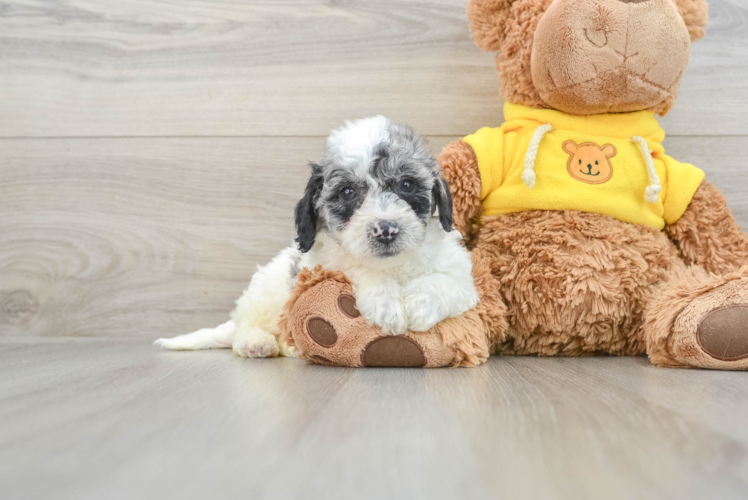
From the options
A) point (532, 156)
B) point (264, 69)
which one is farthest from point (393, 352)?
point (264, 69)

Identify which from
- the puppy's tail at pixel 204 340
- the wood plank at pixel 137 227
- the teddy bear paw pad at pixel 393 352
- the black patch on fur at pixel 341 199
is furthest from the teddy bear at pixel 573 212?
the wood plank at pixel 137 227

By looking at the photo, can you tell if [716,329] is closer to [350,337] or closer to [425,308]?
[425,308]

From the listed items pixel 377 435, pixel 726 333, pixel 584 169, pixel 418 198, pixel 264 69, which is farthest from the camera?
pixel 264 69

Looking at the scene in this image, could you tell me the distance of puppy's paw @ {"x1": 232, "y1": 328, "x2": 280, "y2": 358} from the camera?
1.62m

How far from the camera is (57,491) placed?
0.63 metres

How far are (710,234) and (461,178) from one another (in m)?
0.70

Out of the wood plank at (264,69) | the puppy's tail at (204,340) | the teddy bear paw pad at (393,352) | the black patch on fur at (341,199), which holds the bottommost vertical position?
the puppy's tail at (204,340)

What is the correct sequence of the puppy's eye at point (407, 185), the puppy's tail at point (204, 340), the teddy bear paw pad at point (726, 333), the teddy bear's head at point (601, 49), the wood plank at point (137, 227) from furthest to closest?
1. the wood plank at point (137, 227)
2. the puppy's tail at point (204, 340)
3. the teddy bear's head at point (601, 49)
4. the puppy's eye at point (407, 185)
5. the teddy bear paw pad at point (726, 333)

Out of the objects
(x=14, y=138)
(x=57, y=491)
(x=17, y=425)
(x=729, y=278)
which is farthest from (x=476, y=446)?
(x=14, y=138)

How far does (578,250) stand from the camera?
154cm

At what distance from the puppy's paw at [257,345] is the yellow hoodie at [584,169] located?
27.6 inches

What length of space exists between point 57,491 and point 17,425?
314 millimetres

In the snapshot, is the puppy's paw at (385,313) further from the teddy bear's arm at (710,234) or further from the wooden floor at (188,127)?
the teddy bear's arm at (710,234)

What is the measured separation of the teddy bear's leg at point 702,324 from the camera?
1.27 meters
